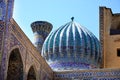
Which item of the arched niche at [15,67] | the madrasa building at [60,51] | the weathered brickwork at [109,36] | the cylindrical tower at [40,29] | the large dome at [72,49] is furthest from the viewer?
the cylindrical tower at [40,29]

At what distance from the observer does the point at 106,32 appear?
53.2 ft

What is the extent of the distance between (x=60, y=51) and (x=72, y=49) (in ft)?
1.46

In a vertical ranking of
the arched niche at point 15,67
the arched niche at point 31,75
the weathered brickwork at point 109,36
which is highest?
the weathered brickwork at point 109,36

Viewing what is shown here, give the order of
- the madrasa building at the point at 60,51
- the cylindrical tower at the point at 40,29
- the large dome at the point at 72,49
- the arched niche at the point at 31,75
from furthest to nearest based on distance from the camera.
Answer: the cylindrical tower at the point at 40,29
the large dome at the point at 72,49
the arched niche at the point at 31,75
the madrasa building at the point at 60,51

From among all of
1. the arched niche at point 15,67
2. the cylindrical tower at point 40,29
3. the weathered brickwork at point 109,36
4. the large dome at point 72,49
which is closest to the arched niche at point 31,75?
the arched niche at point 15,67

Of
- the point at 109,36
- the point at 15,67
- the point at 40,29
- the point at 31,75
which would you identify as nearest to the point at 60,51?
the point at 40,29

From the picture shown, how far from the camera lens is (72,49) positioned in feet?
45.6

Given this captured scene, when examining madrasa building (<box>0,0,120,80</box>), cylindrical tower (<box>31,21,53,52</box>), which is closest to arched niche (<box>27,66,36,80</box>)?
madrasa building (<box>0,0,120,80</box>)

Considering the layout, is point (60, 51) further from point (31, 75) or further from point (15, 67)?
point (15, 67)

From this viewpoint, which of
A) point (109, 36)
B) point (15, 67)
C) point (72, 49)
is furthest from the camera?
point (109, 36)

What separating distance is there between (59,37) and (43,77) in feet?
11.2

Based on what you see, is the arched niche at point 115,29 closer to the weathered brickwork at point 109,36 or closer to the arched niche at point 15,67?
the weathered brickwork at point 109,36

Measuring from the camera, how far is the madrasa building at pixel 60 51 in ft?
28.2

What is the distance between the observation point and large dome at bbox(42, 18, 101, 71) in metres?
13.7
